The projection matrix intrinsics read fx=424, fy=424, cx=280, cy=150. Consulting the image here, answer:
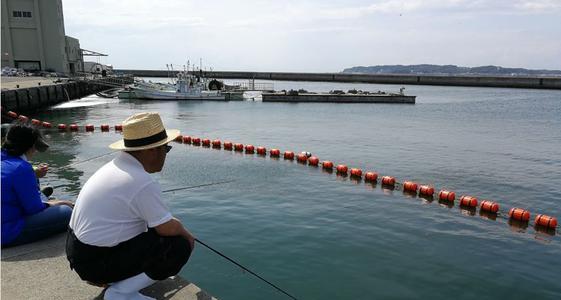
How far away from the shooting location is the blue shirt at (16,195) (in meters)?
4.55

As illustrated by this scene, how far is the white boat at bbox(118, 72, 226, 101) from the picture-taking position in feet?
167

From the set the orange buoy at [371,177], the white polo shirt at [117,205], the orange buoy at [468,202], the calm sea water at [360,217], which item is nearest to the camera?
the white polo shirt at [117,205]

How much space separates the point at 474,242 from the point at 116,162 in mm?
8375

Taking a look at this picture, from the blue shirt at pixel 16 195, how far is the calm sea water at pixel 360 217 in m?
2.95

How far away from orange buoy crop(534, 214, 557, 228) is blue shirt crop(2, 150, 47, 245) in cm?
1074

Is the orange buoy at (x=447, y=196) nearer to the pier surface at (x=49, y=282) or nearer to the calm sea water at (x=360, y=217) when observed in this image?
the calm sea water at (x=360, y=217)

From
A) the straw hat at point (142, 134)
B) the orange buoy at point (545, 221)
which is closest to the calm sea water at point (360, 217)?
the orange buoy at point (545, 221)

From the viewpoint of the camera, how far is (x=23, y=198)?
473 cm

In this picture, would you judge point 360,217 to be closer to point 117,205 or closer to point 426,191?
point 426,191

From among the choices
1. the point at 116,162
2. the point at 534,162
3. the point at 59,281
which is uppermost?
the point at 116,162

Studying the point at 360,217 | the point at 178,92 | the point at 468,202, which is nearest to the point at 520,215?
the point at 468,202

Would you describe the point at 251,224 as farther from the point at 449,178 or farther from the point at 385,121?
the point at 385,121

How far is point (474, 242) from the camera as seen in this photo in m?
9.31

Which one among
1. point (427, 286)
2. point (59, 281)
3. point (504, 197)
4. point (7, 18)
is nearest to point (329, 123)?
point (504, 197)
